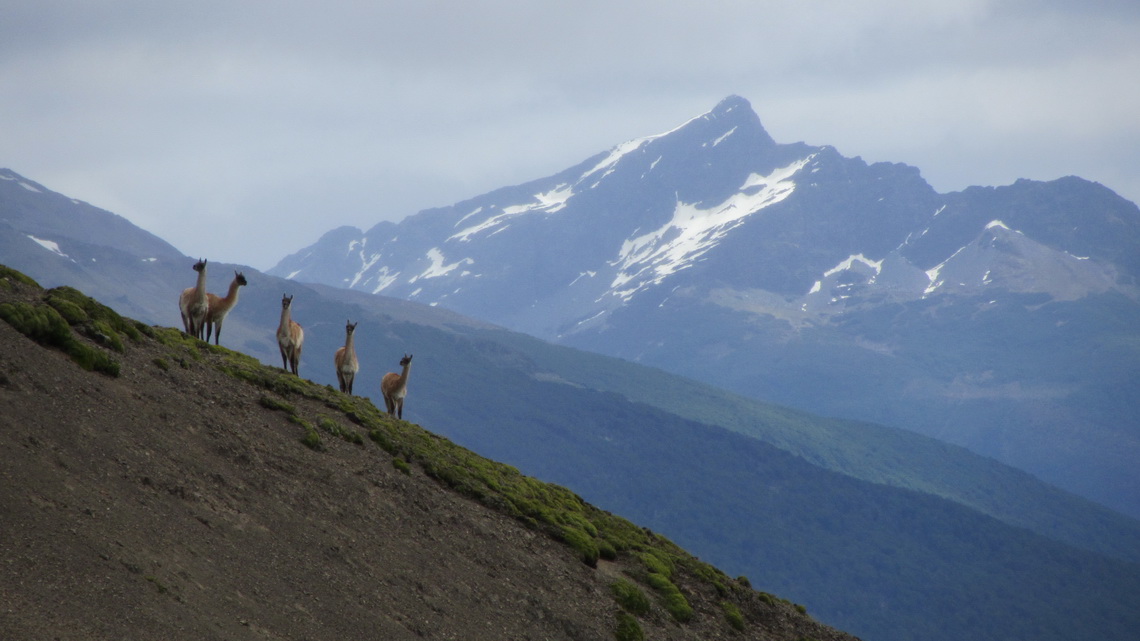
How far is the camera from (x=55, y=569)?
2167 centimetres

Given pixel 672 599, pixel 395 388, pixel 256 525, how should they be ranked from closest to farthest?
pixel 256 525
pixel 672 599
pixel 395 388

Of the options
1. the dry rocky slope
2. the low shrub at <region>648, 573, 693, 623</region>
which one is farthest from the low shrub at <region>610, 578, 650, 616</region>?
the low shrub at <region>648, 573, 693, 623</region>

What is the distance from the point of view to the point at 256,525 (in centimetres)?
2797

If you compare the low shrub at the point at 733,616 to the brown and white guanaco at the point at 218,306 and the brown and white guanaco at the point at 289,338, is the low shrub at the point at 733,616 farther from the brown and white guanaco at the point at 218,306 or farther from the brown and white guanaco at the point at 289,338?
the brown and white guanaco at the point at 218,306

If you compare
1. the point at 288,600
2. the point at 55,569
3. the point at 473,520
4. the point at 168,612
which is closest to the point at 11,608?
the point at 55,569

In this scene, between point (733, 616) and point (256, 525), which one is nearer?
point (256, 525)

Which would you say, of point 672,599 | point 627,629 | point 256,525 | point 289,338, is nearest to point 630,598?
point 627,629

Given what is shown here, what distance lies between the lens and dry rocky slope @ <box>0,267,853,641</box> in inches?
893

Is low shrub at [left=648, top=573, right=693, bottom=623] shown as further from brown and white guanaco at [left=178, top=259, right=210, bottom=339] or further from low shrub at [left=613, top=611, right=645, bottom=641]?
brown and white guanaco at [left=178, top=259, right=210, bottom=339]

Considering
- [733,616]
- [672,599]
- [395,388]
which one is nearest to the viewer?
[672,599]

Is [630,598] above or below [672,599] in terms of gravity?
above

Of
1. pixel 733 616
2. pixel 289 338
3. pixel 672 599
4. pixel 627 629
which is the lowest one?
pixel 733 616

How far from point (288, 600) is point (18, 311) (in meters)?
12.3

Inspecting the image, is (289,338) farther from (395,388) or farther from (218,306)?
(395,388)
